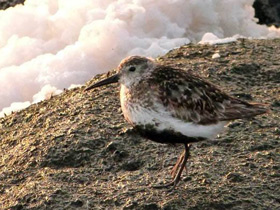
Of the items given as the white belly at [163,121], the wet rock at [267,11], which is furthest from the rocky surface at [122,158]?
the wet rock at [267,11]

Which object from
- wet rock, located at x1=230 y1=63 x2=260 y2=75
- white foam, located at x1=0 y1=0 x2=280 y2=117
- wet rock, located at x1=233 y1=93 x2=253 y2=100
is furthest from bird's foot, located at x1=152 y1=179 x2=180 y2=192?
white foam, located at x1=0 y1=0 x2=280 y2=117

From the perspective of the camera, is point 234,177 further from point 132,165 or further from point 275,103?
point 275,103

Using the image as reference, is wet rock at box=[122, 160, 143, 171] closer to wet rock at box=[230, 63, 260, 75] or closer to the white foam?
wet rock at box=[230, 63, 260, 75]

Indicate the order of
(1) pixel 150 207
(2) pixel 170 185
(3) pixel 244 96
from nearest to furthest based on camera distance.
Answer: (1) pixel 150 207
(2) pixel 170 185
(3) pixel 244 96

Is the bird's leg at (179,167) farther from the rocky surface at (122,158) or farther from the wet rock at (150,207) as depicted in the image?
the wet rock at (150,207)

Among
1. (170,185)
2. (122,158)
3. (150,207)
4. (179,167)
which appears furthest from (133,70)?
(150,207)

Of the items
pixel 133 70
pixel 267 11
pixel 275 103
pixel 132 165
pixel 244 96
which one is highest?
pixel 133 70

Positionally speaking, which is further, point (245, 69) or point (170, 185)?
point (245, 69)

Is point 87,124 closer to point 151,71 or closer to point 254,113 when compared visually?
point 151,71
